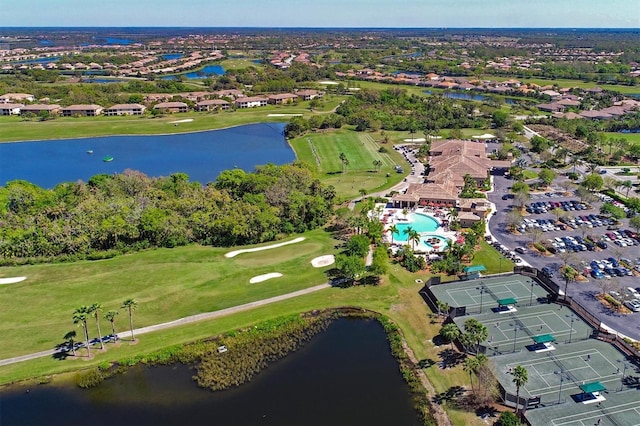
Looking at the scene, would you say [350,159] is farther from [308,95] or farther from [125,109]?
[125,109]

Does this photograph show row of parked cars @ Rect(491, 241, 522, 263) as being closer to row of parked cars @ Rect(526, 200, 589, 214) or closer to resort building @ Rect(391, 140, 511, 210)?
resort building @ Rect(391, 140, 511, 210)

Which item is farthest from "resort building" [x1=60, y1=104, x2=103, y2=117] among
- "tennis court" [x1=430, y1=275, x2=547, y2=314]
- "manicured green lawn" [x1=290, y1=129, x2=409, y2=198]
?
"tennis court" [x1=430, y1=275, x2=547, y2=314]

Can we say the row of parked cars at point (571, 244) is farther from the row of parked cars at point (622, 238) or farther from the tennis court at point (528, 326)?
the tennis court at point (528, 326)

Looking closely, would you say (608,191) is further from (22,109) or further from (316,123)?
(22,109)

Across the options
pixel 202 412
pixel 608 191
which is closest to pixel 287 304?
pixel 202 412

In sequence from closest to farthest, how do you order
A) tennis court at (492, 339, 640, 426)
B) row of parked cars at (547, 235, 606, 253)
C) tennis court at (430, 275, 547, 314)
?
tennis court at (492, 339, 640, 426), tennis court at (430, 275, 547, 314), row of parked cars at (547, 235, 606, 253)

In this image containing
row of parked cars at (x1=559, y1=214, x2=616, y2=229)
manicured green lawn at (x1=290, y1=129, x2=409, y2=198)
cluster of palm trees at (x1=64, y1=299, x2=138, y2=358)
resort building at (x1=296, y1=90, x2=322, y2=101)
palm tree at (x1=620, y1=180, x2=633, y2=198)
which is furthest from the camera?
resort building at (x1=296, y1=90, x2=322, y2=101)

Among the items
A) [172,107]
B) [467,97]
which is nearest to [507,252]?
[172,107]
